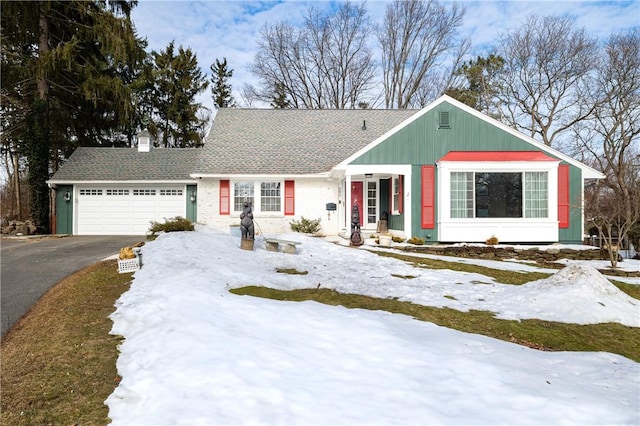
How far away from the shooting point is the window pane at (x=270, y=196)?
15.9 metres

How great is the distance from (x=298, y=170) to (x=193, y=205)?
18.5 ft

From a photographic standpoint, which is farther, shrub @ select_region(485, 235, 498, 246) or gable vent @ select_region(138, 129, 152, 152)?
gable vent @ select_region(138, 129, 152, 152)

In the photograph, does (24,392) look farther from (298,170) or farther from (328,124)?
(328,124)

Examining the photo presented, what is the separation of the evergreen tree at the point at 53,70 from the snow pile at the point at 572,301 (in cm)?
2049

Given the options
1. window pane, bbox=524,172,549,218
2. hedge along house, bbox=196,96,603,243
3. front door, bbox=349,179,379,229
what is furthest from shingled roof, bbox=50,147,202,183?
window pane, bbox=524,172,549,218

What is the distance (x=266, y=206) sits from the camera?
15.9 m

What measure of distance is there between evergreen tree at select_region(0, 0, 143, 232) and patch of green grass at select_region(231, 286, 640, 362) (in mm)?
18049

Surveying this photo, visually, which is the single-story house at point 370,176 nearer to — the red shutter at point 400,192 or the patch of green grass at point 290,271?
the red shutter at point 400,192

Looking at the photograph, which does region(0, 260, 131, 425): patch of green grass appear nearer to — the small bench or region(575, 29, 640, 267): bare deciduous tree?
the small bench

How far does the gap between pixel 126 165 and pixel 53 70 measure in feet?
19.5

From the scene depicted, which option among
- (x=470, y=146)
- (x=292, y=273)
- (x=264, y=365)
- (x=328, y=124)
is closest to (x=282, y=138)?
(x=328, y=124)

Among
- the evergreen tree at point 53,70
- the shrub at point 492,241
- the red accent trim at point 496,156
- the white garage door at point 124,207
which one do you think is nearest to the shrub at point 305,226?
the red accent trim at point 496,156

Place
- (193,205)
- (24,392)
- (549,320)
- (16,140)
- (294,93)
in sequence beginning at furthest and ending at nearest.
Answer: (294,93), (16,140), (193,205), (549,320), (24,392)

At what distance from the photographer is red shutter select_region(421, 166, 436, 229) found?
13.3m
